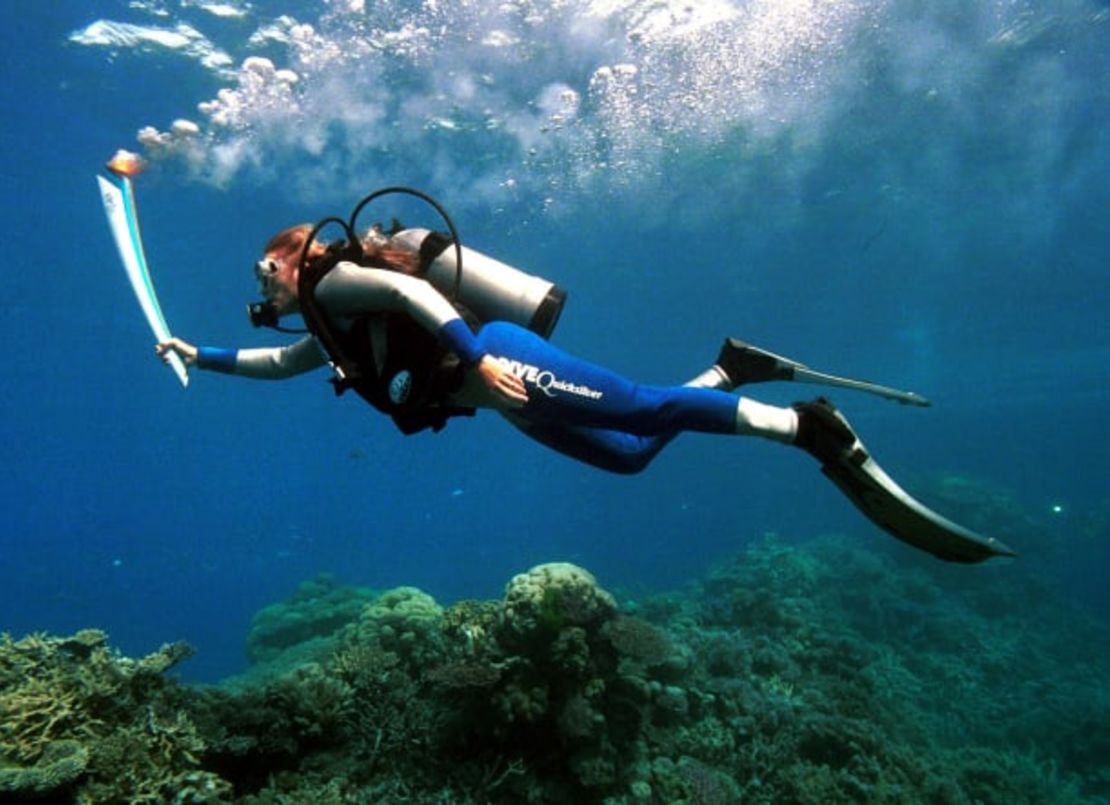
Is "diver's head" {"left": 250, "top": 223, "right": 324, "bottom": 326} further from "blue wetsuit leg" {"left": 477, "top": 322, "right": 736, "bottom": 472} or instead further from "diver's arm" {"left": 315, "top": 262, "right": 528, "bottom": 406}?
"blue wetsuit leg" {"left": 477, "top": 322, "right": 736, "bottom": 472}

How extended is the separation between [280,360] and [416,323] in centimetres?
195

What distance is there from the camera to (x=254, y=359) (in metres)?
5.19

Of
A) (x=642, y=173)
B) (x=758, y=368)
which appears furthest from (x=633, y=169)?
(x=758, y=368)

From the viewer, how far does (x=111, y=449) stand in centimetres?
8212

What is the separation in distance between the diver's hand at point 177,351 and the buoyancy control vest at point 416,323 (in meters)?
1.88

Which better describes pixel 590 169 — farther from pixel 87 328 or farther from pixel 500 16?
pixel 87 328

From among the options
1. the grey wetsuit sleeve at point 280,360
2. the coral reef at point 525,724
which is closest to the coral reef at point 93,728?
the coral reef at point 525,724

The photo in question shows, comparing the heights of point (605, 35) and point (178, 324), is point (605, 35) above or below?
below

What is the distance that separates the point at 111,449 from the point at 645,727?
312 feet

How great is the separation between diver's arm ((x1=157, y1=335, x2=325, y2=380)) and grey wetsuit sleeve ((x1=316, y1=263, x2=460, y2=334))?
134cm

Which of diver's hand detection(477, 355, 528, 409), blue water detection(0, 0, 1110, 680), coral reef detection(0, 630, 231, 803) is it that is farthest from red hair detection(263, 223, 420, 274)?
blue water detection(0, 0, 1110, 680)

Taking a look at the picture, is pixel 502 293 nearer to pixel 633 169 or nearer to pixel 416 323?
pixel 416 323

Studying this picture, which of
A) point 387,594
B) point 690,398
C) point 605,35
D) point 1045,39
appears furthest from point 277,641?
point 1045,39

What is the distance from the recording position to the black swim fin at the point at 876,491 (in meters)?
3.69
